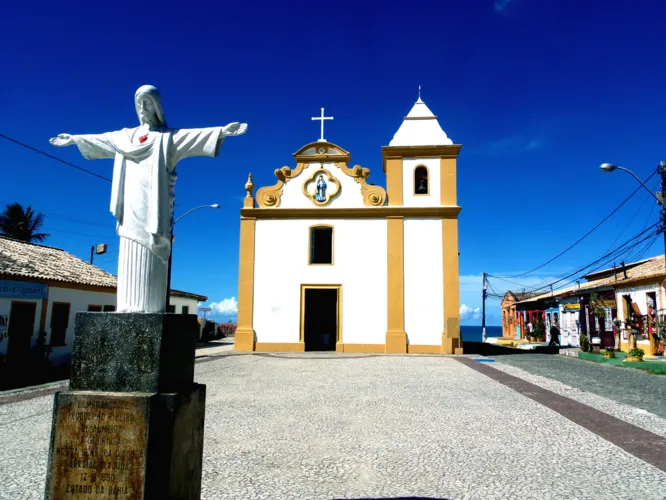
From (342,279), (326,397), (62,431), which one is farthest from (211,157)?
(342,279)

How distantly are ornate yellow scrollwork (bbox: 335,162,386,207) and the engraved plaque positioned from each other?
16.6 metres

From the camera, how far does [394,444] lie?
5.34 metres

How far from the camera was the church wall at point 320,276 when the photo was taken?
1830 centimetres

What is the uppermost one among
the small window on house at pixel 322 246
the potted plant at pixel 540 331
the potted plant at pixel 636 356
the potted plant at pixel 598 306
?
the small window on house at pixel 322 246

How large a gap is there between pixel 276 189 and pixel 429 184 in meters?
6.03

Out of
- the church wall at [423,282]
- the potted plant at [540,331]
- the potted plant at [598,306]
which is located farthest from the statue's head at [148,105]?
the potted plant at [540,331]

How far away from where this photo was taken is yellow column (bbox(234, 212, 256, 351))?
1839cm

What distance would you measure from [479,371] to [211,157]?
10833 mm

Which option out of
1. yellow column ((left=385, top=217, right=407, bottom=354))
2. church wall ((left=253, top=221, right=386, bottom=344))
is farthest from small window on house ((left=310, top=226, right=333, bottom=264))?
yellow column ((left=385, top=217, right=407, bottom=354))

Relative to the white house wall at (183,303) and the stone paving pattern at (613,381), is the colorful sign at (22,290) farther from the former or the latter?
the stone paving pattern at (613,381)

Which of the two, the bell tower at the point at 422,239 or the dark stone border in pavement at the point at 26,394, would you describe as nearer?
the dark stone border in pavement at the point at 26,394

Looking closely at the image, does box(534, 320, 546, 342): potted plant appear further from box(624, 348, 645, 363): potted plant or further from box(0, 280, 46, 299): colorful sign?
box(0, 280, 46, 299): colorful sign

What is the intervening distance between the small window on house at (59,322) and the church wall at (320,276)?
6.32 meters

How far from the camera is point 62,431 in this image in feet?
9.34
